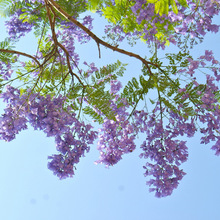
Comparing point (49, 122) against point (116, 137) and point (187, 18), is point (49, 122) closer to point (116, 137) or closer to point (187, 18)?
point (116, 137)

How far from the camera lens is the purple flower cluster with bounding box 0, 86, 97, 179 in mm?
2943

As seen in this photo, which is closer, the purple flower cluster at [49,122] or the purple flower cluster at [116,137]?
the purple flower cluster at [49,122]

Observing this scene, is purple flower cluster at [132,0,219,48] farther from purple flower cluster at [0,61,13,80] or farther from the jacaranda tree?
purple flower cluster at [0,61,13,80]

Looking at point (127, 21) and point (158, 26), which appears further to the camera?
point (127, 21)

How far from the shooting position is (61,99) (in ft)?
10.4

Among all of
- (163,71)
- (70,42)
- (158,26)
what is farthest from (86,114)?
(70,42)

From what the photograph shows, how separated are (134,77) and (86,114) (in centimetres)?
67

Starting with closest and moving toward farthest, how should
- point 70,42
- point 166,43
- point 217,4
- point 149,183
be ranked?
point 217,4
point 149,183
point 166,43
point 70,42

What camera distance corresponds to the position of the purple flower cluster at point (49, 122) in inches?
116

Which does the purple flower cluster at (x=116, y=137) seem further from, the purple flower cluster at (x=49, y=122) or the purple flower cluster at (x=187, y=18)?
the purple flower cluster at (x=187, y=18)

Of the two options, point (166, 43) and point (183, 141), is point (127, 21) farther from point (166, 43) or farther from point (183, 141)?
point (183, 141)

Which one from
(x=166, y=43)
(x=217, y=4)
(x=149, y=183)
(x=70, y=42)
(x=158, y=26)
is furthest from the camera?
(x=70, y=42)

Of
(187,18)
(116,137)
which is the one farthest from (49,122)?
(187,18)

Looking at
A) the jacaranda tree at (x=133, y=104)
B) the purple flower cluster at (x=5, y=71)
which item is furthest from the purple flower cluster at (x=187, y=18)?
the purple flower cluster at (x=5, y=71)
